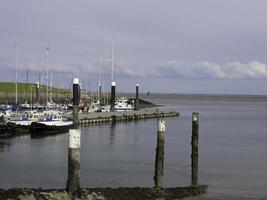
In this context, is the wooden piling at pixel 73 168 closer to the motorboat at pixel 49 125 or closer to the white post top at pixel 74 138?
the white post top at pixel 74 138

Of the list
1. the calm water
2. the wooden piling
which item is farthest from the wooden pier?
the wooden piling

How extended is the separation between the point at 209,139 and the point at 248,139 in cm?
487

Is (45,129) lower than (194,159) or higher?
lower

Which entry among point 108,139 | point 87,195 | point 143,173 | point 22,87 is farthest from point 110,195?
point 22,87

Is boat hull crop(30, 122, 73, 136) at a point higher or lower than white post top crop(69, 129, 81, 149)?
lower

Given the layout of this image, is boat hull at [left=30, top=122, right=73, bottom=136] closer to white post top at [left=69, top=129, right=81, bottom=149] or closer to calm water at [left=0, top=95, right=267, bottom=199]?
calm water at [left=0, top=95, right=267, bottom=199]

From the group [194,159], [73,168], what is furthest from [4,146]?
[73,168]

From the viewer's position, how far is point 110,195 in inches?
914

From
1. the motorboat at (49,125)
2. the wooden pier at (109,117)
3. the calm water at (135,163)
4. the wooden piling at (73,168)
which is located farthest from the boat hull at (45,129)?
the wooden piling at (73,168)

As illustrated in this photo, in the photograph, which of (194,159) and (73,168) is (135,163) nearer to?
(194,159)

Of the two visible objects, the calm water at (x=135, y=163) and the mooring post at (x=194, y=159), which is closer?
the mooring post at (x=194, y=159)

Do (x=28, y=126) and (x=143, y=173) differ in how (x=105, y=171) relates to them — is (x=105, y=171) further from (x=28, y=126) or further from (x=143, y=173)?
(x=28, y=126)

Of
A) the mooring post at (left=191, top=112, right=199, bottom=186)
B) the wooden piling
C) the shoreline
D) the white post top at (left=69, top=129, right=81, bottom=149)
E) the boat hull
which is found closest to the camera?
the shoreline

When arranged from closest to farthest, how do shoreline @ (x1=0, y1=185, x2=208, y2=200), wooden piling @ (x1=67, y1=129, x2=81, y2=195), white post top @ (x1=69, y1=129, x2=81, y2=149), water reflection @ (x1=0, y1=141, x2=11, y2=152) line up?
shoreline @ (x1=0, y1=185, x2=208, y2=200)
white post top @ (x1=69, y1=129, x2=81, y2=149)
wooden piling @ (x1=67, y1=129, x2=81, y2=195)
water reflection @ (x1=0, y1=141, x2=11, y2=152)
